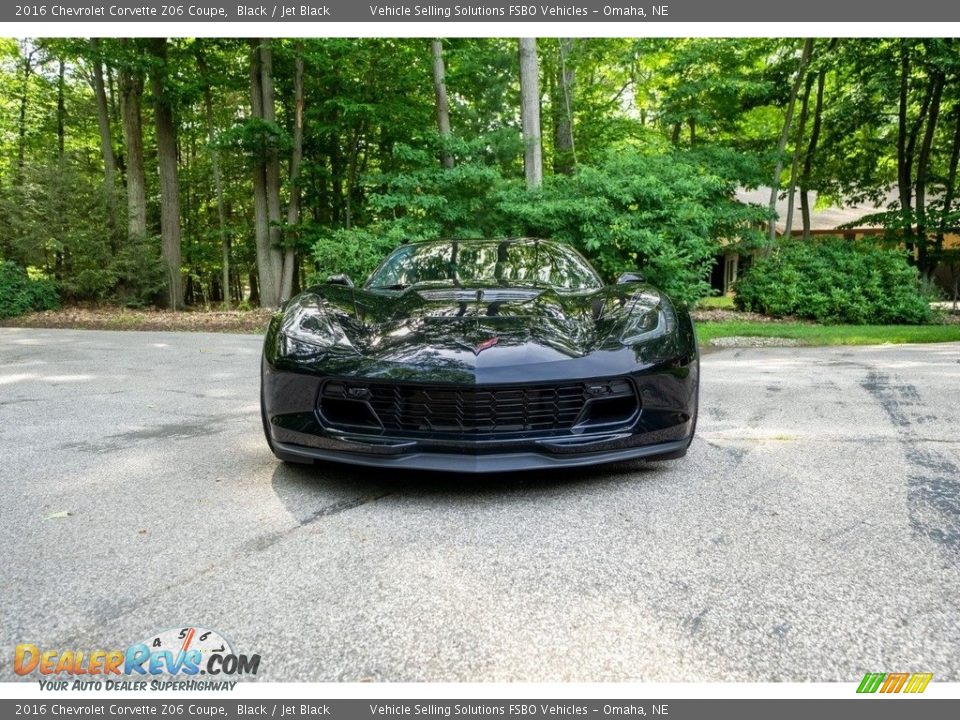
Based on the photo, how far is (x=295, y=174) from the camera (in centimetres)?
1391

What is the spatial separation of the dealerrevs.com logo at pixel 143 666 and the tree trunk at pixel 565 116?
15262 millimetres

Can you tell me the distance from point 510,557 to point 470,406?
1.93 feet

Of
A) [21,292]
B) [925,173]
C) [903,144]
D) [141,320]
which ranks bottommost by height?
[141,320]

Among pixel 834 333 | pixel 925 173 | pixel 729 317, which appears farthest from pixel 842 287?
pixel 925 173

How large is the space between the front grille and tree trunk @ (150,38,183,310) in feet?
43.6

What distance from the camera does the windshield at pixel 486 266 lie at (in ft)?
11.8

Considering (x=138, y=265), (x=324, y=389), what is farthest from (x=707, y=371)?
(x=138, y=265)

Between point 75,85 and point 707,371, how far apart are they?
23.2 metres

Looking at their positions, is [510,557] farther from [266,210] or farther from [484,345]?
[266,210]

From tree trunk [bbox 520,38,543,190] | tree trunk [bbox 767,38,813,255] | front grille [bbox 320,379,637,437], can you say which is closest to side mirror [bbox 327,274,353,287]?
front grille [bbox 320,379,637,437]

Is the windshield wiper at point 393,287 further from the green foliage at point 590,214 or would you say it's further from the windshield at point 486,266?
the green foliage at point 590,214

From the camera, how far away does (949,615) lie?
1.55 meters
